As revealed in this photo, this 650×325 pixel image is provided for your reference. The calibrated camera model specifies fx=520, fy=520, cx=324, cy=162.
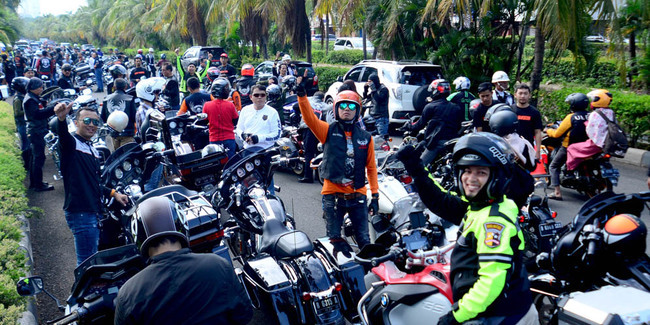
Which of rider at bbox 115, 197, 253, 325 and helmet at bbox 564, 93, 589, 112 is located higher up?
helmet at bbox 564, 93, 589, 112

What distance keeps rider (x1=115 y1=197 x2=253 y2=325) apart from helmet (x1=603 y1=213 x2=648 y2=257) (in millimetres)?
2452

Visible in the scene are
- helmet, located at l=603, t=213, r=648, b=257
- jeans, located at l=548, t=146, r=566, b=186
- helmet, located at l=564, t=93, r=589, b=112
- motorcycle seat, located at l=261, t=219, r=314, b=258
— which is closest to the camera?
helmet, located at l=603, t=213, r=648, b=257

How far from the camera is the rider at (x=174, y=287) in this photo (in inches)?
90.1

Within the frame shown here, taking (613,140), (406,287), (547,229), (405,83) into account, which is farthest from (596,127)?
(405,83)

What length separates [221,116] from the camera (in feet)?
25.8

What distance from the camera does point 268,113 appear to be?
7574mm

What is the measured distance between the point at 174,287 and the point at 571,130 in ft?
22.8

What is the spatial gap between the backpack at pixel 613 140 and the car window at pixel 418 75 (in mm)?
6338

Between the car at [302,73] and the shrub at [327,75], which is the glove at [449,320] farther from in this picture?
the shrub at [327,75]

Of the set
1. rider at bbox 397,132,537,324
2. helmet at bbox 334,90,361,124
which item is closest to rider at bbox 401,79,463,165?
helmet at bbox 334,90,361,124

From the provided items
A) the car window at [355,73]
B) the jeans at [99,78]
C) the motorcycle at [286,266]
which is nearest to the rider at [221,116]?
the motorcycle at [286,266]

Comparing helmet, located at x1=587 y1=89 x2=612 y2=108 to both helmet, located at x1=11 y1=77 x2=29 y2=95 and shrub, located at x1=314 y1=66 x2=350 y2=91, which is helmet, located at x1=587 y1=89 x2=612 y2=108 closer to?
helmet, located at x1=11 y1=77 x2=29 y2=95

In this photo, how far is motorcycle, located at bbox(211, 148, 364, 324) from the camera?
4.05 m

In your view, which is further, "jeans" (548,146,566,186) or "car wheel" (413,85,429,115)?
"car wheel" (413,85,429,115)
